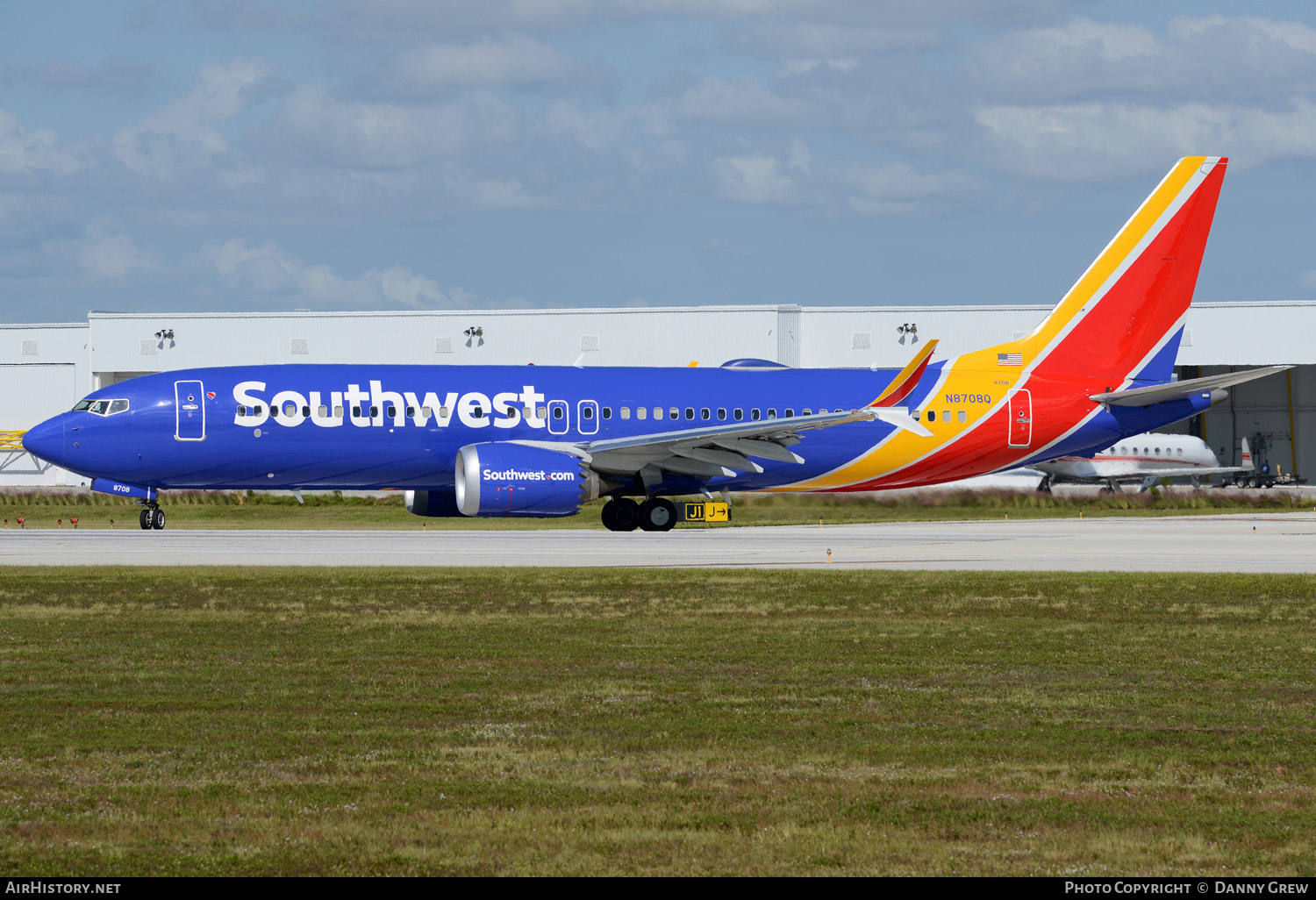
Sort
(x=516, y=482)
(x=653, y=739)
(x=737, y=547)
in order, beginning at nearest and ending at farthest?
1. (x=653, y=739)
2. (x=516, y=482)
3. (x=737, y=547)

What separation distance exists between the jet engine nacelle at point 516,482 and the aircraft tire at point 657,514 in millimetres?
4162

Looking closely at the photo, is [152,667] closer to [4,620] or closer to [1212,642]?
[4,620]

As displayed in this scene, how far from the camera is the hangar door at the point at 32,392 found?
252 ft

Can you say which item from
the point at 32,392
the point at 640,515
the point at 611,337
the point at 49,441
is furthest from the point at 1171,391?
the point at 32,392

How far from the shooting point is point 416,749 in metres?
10.0

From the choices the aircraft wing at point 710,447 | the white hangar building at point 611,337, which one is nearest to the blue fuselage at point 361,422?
the aircraft wing at point 710,447

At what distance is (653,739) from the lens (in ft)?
34.1

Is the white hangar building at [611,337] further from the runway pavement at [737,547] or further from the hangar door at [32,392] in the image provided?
the runway pavement at [737,547]

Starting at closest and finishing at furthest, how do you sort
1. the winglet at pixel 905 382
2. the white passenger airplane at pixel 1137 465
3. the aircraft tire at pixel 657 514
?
1. the winglet at pixel 905 382
2. the aircraft tire at pixel 657 514
3. the white passenger airplane at pixel 1137 465

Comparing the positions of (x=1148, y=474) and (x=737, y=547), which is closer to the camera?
(x=737, y=547)

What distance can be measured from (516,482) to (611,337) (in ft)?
134

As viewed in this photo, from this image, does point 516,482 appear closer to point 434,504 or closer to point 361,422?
point 361,422

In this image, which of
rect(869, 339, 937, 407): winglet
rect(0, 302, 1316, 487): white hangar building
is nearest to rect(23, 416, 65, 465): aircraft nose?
rect(869, 339, 937, 407): winglet

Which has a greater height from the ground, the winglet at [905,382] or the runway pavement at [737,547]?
the winglet at [905,382]
